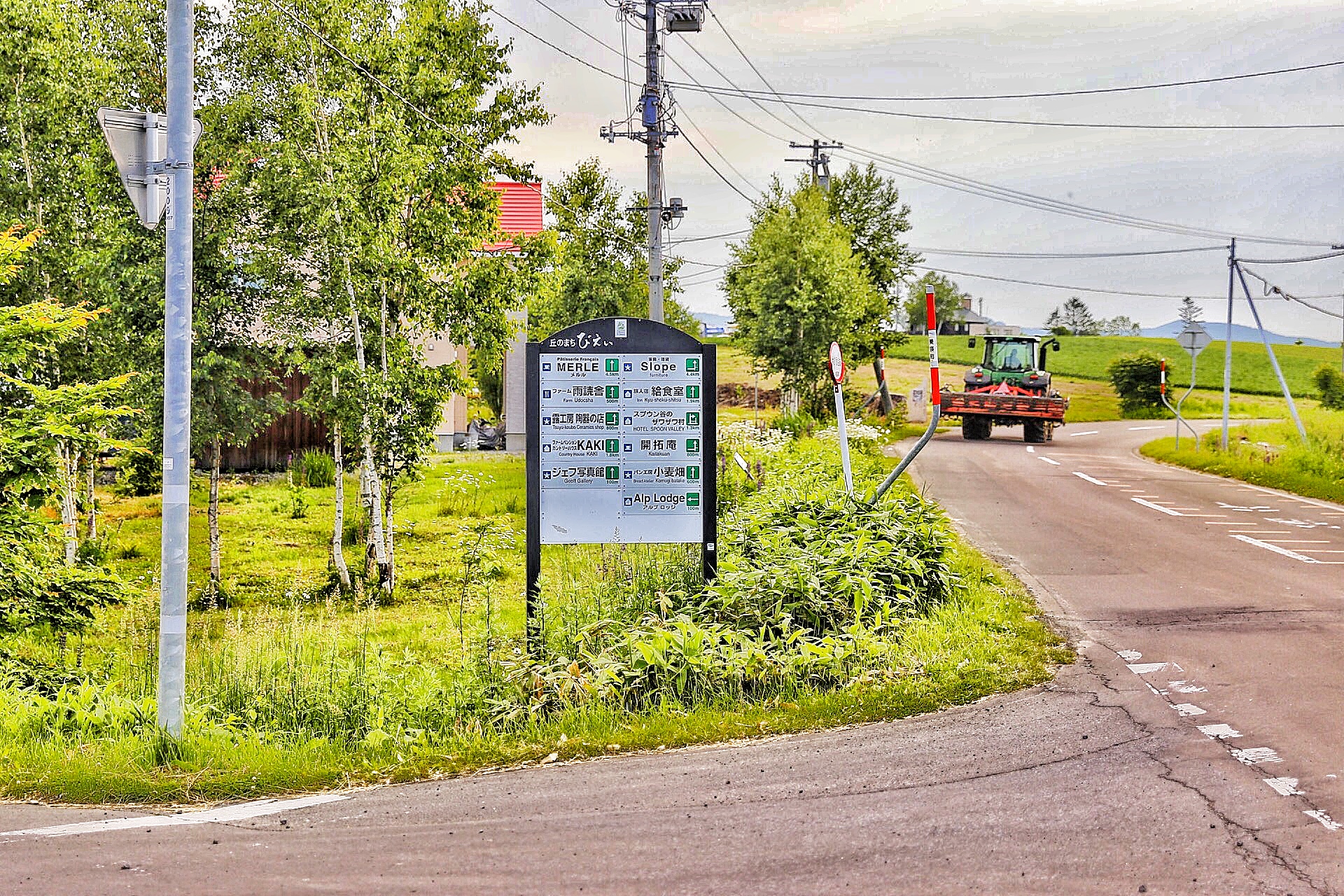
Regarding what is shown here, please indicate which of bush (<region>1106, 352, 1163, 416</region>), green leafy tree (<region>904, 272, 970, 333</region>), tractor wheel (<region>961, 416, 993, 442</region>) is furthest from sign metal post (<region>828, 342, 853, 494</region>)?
green leafy tree (<region>904, 272, 970, 333</region>)

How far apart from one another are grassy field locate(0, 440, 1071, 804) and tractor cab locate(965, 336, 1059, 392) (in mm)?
25960

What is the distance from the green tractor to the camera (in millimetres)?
33688

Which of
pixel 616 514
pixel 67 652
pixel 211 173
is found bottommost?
pixel 67 652

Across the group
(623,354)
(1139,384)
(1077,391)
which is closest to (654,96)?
(623,354)

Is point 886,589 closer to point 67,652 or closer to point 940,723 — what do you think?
point 940,723

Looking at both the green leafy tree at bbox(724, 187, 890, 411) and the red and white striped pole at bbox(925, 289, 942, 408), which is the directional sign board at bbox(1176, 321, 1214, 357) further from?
the red and white striped pole at bbox(925, 289, 942, 408)

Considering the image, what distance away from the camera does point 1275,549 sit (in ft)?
44.4

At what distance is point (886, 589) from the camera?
941cm

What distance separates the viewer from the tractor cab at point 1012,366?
3588 centimetres

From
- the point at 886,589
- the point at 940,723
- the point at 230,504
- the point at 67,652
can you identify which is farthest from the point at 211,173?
the point at 940,723

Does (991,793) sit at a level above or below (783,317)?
below

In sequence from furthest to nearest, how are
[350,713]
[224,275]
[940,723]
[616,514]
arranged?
[224,275] < [616,514] < [350,713] < [940,723]

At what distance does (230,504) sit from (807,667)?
58.6ft

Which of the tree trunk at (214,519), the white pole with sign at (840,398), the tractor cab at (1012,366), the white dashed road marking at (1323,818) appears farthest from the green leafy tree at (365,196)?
the tractor cab at (1012,366)
